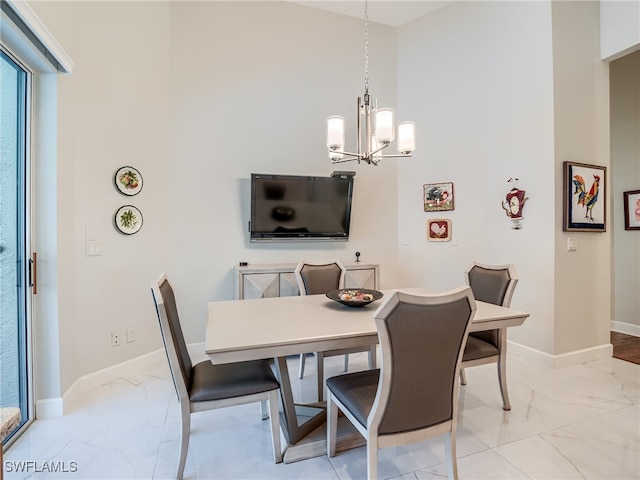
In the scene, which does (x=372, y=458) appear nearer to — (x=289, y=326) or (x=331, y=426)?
(x=331, y=426)

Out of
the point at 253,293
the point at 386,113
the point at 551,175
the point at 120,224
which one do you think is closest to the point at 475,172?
the point at 551,175

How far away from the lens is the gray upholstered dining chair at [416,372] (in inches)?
47.4

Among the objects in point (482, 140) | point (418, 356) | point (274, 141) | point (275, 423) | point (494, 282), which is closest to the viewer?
point (418, 356)

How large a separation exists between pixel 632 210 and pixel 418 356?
4119mm

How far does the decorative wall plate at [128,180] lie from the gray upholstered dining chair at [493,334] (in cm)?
291

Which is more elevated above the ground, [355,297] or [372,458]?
[355,297]

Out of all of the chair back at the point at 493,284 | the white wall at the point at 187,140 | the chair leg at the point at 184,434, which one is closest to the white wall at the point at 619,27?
the white wall at the point at 187,140

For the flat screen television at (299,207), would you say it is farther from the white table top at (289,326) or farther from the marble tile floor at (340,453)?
the marble tile floor at (340,453)

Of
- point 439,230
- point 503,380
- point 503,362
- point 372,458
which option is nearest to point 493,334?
point 503,362

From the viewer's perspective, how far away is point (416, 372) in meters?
1.27

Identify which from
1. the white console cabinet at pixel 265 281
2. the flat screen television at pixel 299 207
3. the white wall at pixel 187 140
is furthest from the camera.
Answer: the flat screen television at pixel 299 207

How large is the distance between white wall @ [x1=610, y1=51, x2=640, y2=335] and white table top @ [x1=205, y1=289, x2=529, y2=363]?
3.10 meters

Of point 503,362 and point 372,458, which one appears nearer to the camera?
point 372,458

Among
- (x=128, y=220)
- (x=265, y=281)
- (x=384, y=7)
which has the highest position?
(x=384, y=7)
